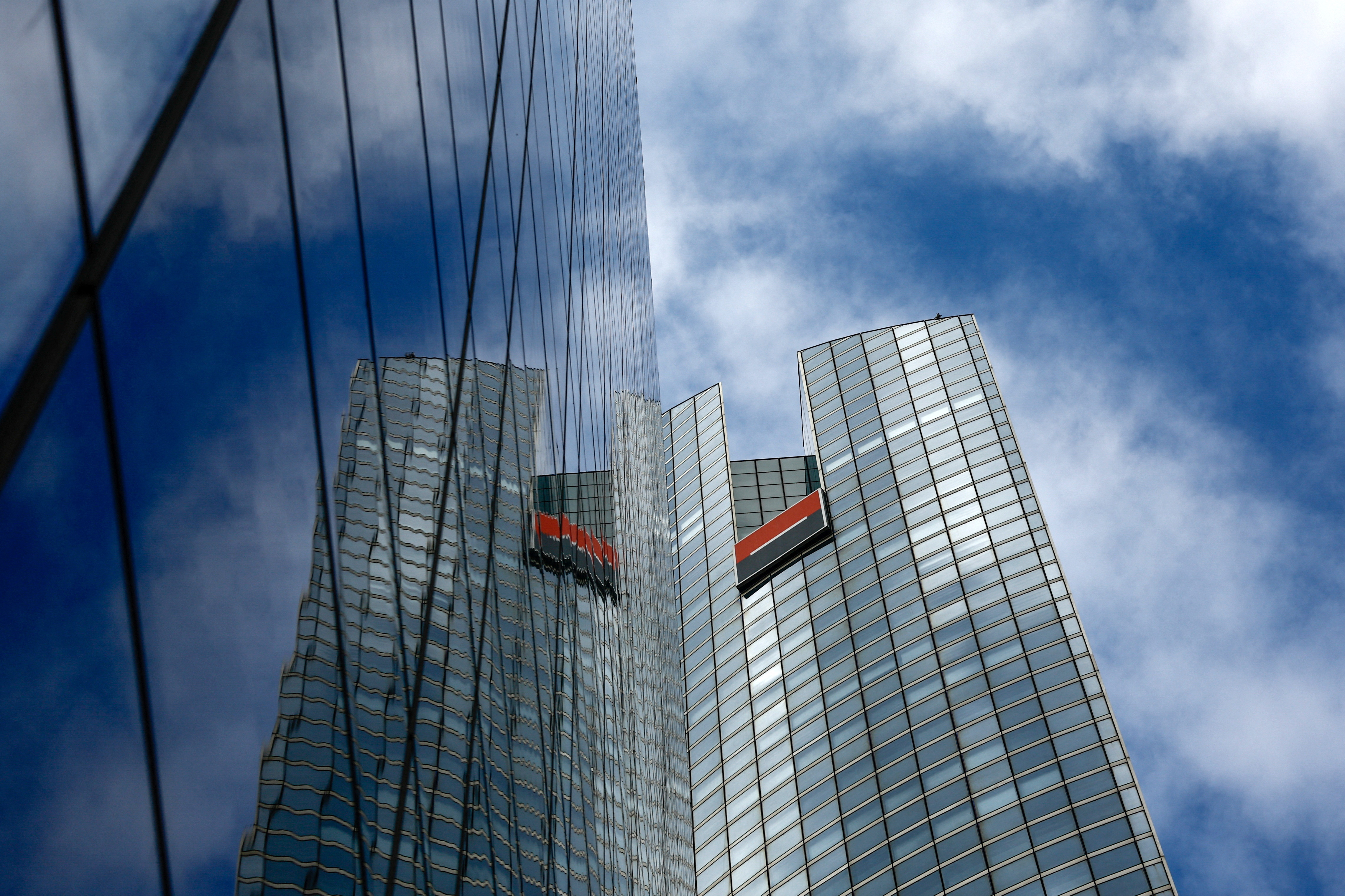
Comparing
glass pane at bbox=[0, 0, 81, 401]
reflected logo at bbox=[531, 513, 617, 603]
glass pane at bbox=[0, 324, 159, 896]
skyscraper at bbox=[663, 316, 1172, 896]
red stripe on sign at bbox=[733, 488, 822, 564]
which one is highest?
red stripe on sign at bbox=[733, 488, 822, 564]

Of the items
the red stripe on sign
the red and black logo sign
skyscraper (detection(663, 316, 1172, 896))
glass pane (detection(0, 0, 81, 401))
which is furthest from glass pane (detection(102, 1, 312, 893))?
the red stripe on sign

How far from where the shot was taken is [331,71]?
932 cm

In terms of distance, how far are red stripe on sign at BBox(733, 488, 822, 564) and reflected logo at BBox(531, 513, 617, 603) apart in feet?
165

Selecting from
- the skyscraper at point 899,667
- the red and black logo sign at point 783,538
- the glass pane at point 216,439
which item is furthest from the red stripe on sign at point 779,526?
the glass pane at point 216,439

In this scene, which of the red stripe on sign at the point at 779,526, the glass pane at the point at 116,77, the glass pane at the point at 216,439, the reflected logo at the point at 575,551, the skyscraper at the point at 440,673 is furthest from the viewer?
the red stripe on sign at the point at 779,526

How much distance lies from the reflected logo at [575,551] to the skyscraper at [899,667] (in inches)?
1274

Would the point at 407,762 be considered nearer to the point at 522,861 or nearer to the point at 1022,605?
the point at 522,861

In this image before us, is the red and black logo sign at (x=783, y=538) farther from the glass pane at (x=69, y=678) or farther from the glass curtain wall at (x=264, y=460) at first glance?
the glass pane at (x=69, y=678)

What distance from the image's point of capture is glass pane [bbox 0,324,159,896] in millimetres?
4297

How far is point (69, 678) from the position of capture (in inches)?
181

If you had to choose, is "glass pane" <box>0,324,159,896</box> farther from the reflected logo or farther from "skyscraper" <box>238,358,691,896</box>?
the reflected logo

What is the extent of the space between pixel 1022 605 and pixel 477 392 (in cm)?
6235

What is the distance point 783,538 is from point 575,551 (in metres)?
59.5

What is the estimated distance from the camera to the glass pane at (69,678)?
169 inches
